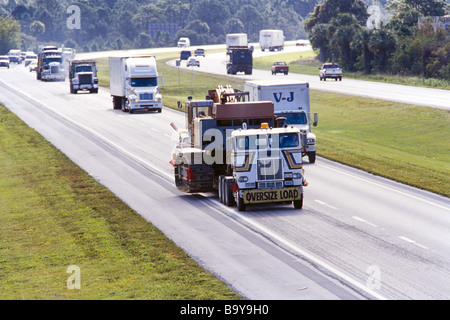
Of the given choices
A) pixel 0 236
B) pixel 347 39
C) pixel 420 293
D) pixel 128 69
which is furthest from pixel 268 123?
pixel 347 39

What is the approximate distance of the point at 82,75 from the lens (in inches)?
2980

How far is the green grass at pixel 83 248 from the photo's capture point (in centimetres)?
1559

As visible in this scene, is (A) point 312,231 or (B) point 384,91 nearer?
(A) point 312,231

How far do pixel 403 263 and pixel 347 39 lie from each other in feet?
300

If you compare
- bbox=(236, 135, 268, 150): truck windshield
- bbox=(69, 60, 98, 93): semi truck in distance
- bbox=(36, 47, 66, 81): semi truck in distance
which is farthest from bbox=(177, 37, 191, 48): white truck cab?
bbox=(236, 135, 268, 150): truck windshield

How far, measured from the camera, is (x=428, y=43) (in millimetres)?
89438

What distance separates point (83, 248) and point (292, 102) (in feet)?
54.9

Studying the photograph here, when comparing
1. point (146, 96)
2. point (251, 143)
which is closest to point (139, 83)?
point (146, 96)

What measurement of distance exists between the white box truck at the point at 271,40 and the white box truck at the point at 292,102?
130 metres

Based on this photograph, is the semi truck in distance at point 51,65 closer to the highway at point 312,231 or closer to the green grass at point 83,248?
the highway at point 312,231

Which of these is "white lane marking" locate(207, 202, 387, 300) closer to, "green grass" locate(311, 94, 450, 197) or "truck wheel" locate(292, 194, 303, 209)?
"truck wheel" locate(292, 194, 303, 209)

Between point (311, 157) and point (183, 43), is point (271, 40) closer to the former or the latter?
point (183, 43)

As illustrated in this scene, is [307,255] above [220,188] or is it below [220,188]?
below
